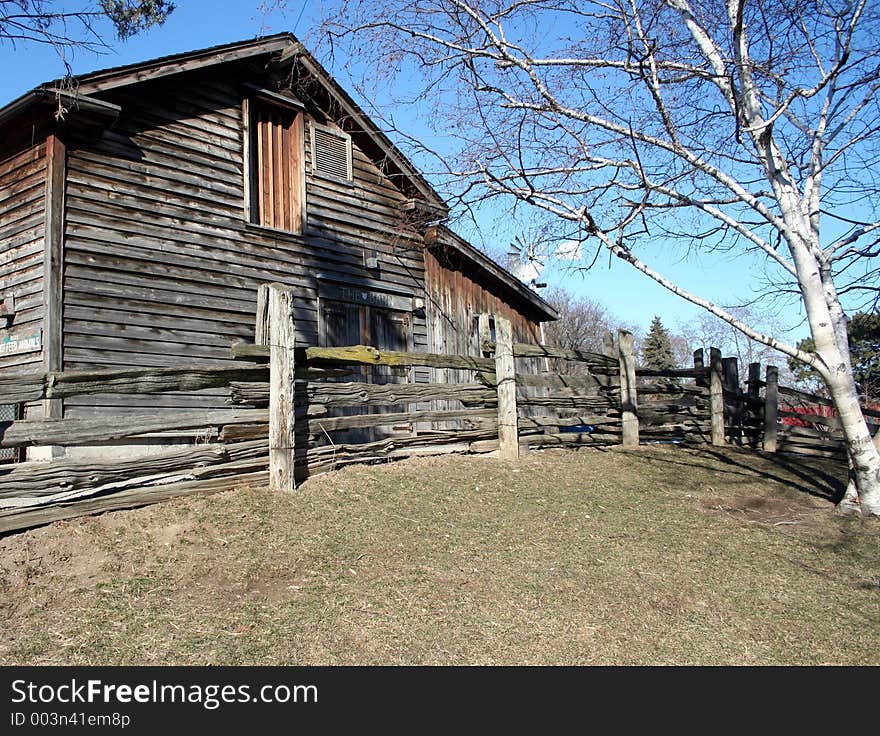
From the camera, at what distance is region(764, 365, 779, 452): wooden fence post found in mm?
13055

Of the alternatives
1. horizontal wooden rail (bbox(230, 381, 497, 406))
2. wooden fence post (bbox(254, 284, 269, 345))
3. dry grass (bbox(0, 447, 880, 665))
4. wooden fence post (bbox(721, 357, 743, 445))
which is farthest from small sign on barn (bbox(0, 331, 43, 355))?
wooden fence post (bbox(721, 357, 743, 445))

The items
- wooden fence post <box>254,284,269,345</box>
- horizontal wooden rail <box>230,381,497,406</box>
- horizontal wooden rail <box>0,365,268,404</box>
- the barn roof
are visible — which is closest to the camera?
horizontal wooden rail <box>0,365,268,404</box>

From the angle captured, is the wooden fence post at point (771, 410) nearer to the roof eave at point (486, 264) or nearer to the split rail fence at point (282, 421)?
the split rail fence at point (282, 421)

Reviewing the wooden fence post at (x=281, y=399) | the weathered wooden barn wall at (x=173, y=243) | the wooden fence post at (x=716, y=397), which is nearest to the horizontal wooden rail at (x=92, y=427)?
the wooden fence post at (x=281, y=399)

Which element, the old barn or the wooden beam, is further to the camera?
the old barn

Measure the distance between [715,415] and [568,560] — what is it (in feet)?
25.8

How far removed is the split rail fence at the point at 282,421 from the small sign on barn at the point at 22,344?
5.07ft

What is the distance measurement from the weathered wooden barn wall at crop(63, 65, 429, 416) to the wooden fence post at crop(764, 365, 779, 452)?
7.72 meters

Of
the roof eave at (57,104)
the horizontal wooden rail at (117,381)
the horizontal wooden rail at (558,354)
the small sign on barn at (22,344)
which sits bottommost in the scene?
the horizontal wooden rail at (117,381)

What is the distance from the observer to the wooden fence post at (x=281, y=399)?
23.4 ft

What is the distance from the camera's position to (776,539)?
738cm

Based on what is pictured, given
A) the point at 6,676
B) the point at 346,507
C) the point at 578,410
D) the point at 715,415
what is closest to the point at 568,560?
the point at 346,507

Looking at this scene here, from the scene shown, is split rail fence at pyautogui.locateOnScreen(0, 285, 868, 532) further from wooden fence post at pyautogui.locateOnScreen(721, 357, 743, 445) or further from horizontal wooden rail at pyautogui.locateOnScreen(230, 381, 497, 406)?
wooden fence post at pyautogui.locateOnScreen(721, 357, 743, 445)

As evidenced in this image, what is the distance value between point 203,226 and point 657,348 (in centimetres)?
3834
